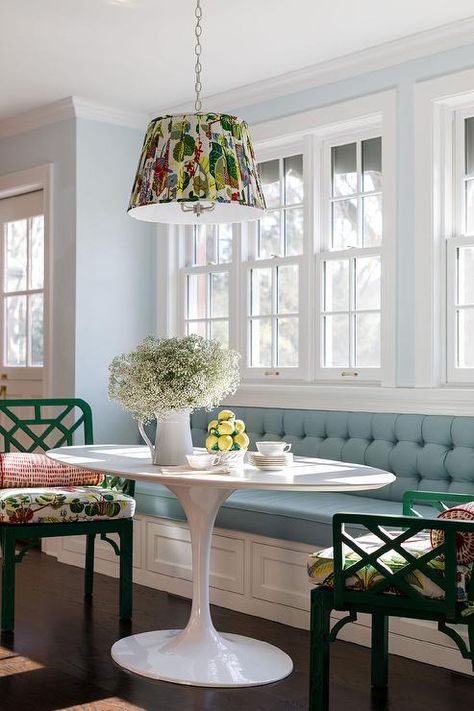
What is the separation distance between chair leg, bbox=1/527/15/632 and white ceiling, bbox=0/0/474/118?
7.57 ft

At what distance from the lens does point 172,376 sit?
3279mm

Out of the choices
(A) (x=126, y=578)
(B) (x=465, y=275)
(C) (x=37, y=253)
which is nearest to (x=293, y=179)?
(B) (x=465, y=275)

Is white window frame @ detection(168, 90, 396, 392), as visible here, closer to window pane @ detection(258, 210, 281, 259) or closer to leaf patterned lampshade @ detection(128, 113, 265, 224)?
window pane @ detection(258, 210, 281, 259)

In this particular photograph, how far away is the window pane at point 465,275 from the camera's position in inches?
171

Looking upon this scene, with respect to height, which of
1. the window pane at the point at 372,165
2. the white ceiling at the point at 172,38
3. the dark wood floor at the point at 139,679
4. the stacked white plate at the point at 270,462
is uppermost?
the white ceiling at the point at 172,38

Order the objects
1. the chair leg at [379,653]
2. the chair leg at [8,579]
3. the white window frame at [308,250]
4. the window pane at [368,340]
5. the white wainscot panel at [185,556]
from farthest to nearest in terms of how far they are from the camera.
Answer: the window pane at [368,340]
the white window frame at [308,250]
the white wainscot panel at [185,556]
the chair leg at [8,579]
the chair leg at [379,653]

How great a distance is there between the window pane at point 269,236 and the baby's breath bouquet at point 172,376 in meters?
2.02

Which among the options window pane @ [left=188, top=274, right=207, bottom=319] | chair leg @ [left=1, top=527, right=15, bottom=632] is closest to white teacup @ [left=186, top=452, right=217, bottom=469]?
chair leg @ [left=1, top=527, right=15, bottom=632]

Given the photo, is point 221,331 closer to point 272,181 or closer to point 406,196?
point 272,181

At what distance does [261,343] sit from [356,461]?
1163 millimetres

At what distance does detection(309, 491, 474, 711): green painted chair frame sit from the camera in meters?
2.39

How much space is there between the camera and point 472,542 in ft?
7.96

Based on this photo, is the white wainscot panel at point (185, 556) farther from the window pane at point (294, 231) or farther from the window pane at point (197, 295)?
the window pane at point (294, 231)

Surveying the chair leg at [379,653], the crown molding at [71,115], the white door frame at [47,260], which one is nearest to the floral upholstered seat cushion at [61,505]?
the chair leg at [379,653]
